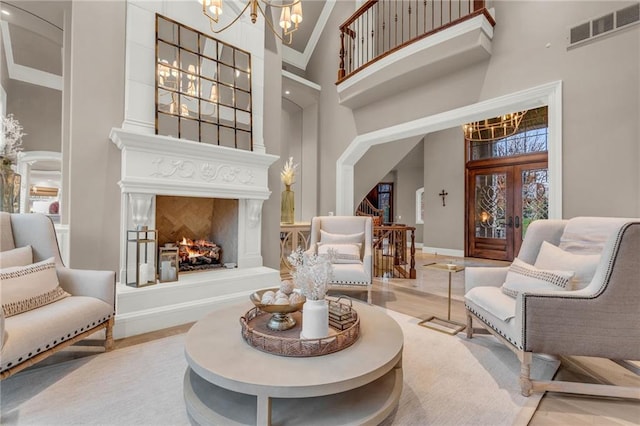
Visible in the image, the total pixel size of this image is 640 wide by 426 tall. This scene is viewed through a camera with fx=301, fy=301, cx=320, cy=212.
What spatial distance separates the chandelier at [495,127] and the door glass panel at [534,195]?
3.44 ft

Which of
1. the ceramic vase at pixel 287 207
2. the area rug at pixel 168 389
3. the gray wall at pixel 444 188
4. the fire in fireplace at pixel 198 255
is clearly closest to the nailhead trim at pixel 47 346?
the area rug at pixel 168 389

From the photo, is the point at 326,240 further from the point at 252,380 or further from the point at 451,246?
the point at 451,246

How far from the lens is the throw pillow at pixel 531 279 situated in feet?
6.63

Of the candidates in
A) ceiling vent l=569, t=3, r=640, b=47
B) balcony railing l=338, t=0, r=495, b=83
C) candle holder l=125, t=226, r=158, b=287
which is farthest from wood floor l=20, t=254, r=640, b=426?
balcony railing l=338, t=0, r=495, b=83

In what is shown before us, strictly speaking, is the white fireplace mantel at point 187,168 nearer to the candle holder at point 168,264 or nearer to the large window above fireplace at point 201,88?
the large window above fireplace at point 201,88

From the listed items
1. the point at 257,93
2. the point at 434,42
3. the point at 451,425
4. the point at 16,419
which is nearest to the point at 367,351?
the point at 451,425

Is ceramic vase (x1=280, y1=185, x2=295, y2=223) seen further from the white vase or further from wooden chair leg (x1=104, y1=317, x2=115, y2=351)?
the white vase

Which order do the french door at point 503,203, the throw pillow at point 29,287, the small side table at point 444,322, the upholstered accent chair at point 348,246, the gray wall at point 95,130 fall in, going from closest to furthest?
the throw pillow at point 29,287 < the small side table at point 444,322 < the gray wall at point 95,130 < the upholstered accent chair at point 348,246 < the french door at point 503,203

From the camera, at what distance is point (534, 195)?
267 inches

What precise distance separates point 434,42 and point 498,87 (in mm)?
990

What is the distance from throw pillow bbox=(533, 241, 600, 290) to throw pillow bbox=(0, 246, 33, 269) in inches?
154

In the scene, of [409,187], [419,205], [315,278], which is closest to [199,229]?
[315,278]

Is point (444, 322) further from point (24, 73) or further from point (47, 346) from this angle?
point (24, 73)

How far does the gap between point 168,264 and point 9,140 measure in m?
2.15
